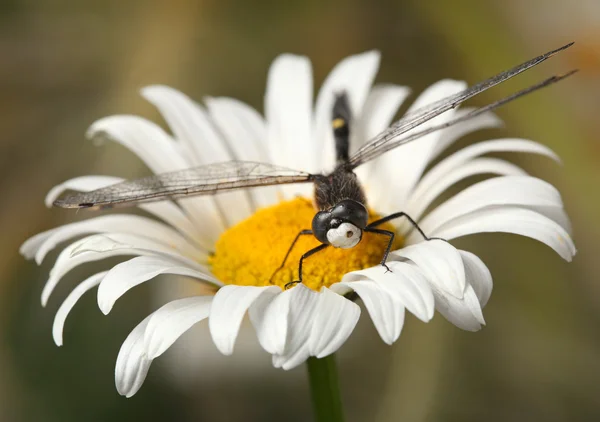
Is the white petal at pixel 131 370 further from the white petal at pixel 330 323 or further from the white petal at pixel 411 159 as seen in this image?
the white petal at pixel 411 159

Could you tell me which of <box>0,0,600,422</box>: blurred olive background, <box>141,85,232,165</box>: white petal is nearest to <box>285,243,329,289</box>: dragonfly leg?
<box>141,85,232,165</box>: white petal

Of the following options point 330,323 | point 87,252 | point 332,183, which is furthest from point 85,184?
point 330,323

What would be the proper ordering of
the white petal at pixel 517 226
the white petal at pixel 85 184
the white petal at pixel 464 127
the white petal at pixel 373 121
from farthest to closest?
the white petal at pixel 373 121
the white petal at pixel 464 127
the white petal at pixel 85 184
the white petal at pixel 517 226

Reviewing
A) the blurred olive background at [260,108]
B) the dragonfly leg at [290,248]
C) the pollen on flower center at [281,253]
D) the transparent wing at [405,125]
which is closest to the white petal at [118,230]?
the pollen on flower center at [281,253]

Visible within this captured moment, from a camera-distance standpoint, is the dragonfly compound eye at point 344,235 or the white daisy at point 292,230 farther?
the dragonfly compound eye at point 344,235

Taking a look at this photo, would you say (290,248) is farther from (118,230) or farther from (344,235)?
(118,230)

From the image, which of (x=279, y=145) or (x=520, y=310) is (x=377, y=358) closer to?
(x=520, y=310)
